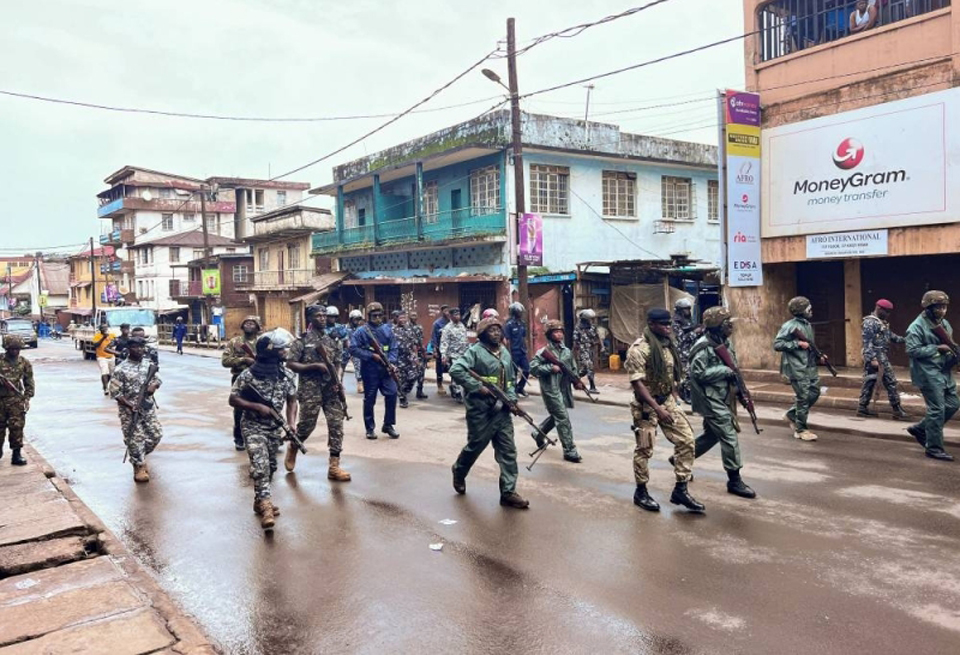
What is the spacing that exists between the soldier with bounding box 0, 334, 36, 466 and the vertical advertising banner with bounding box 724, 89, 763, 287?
12003 millimetres

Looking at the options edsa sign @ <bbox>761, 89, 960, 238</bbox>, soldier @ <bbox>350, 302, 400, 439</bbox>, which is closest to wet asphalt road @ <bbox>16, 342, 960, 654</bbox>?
soldier @ <bbox>350, 302, 400, 439</bbox>

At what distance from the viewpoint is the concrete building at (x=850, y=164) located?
12.1 metres

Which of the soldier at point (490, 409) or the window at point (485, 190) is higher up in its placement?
the window at point (485, 190)

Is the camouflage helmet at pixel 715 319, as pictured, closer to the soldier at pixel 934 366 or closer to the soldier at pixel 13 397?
the soldier at pixel 934 366

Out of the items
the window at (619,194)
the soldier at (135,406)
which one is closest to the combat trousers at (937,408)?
the soldier at (135,406)

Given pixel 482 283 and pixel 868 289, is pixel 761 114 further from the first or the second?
pixel 482 283

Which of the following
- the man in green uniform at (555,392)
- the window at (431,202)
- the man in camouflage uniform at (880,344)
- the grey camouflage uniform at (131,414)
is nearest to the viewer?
the grey camouflage uniform at (131,414)

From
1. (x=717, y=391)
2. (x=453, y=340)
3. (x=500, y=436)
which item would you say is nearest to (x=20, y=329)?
(x=453, y=340)

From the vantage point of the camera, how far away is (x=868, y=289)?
1489 centimetres

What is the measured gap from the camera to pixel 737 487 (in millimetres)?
6828

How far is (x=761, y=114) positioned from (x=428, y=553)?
40.5 feet

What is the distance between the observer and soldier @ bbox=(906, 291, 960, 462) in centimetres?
802

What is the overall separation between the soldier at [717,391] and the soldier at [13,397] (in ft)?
25.3

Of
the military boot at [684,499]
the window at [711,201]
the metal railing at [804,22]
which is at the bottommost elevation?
the military boot at [684,499]
